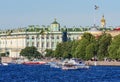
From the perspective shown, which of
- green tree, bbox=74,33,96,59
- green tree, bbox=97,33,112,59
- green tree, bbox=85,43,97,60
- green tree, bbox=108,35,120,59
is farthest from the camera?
green tree, bbox=74,33,96,59

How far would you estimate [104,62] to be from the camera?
459 ft

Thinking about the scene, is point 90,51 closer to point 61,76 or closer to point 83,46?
point 83,46

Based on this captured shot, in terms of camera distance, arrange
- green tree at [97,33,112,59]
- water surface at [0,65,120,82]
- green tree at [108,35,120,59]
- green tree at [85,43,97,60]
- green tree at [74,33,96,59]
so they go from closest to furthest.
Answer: water surface at [0,65,120,82]
green tree at [108,35,120,59]
green tree at [97,33,112,59]
green tree at [85,43,97,60]
green tree at [74,33,96,59]

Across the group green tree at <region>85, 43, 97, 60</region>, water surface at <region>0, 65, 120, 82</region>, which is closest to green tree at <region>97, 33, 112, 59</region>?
green tree at <region>85, 43, 97, 60</region>

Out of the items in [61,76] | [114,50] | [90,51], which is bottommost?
[61,76]

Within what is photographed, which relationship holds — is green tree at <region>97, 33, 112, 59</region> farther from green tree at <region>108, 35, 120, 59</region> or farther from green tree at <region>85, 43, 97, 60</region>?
green tree at <region>108, 35, 120, 59</region>

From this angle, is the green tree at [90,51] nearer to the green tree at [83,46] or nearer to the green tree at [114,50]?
the green tree at [83,46]

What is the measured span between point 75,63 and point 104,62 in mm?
14842

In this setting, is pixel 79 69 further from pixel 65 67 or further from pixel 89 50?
pixel 89 50

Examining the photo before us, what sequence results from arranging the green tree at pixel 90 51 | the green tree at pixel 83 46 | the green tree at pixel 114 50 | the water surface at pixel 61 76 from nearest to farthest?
the water surface at pixel 61 76
the green tree at pixel 114 50
the green tree at pixel 90 51
the green tree at pixel 83 46

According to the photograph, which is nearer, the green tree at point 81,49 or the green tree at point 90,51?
the green tree at point 90,51

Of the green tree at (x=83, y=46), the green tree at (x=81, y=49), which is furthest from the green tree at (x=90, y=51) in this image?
the green tree at (x=81, y=49)

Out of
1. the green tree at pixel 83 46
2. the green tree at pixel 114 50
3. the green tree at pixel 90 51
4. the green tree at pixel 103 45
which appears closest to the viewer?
the green tree at pixel 114 50

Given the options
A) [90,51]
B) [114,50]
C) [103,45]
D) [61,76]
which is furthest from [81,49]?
[61,76]
